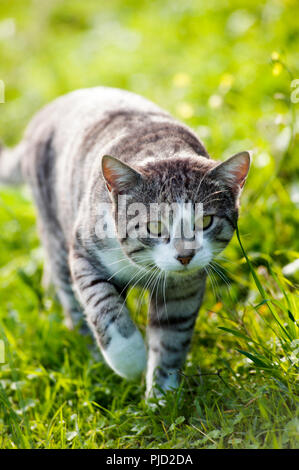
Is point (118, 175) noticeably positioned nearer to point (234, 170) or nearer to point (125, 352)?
point (234, 170)

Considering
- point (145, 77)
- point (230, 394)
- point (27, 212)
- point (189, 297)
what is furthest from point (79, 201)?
point (145, 77)

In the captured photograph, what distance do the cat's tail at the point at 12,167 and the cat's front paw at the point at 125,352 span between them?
193 centimetres

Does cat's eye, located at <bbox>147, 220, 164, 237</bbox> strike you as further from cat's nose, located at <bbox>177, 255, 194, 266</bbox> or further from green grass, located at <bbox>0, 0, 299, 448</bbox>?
green grass, located at <bbox>0, 0, 299, 448</bbox>

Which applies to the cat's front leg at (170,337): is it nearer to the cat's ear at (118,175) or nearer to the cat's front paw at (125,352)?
the cat's front paw at (125,352)

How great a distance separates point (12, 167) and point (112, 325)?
197 cm

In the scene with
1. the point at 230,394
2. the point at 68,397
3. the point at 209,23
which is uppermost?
the point at 209,23

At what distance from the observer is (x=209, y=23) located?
698 cm

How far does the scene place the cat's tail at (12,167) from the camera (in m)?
4.16

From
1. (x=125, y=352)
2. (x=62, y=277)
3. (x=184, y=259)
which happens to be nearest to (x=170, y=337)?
(x=125, y=352)

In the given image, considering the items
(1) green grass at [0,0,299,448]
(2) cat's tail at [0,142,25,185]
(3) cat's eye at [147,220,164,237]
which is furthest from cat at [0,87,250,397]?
(2) cat's tail at [0,142,25,185]

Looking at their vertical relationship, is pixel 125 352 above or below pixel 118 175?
below

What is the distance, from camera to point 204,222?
2.45 meters
